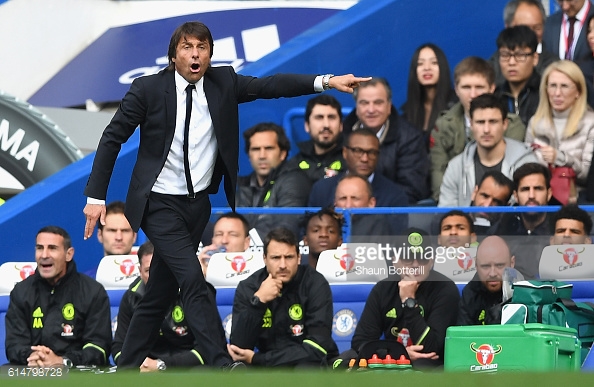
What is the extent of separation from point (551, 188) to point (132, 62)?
5.27 meters

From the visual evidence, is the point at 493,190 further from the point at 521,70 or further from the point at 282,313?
the point at 282,313

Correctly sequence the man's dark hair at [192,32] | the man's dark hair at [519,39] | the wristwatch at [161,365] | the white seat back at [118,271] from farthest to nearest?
the man's dark hair at [519,39]
the white seat back at [118,271]
the wristwatch at [161,365]
the man's dark hair at [192,32]

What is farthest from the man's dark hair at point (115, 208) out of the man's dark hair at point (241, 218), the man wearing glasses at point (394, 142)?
the man wearing glasses at point (394, 142)

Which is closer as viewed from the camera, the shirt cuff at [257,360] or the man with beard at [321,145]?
the shirt cuff at [257,360]

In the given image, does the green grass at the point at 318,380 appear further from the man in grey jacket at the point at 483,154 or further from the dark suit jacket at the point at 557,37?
the dark suit jacket at the point at 557,37

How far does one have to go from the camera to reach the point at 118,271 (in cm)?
938

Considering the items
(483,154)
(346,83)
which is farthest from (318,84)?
(483,154)

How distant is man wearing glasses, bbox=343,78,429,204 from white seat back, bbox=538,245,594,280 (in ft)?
4.33

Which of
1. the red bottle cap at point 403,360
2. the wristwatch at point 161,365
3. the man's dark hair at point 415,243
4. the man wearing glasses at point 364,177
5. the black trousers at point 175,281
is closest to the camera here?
the black trousers at point 175,281

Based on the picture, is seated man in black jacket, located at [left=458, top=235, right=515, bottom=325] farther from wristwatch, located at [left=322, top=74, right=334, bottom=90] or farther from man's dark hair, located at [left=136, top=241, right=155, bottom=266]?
wristwatch, located at [left=322, top=74, right=334, bottom=90]

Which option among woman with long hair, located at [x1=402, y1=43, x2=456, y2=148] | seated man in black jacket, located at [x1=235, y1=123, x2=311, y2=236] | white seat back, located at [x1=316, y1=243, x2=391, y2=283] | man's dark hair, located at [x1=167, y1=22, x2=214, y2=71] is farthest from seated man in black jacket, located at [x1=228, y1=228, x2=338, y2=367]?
man's dark hair, located at [x1=167, y1=22, x2=214, y2=71]

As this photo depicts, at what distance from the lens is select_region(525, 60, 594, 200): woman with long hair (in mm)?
9516

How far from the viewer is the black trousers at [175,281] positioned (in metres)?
6.55

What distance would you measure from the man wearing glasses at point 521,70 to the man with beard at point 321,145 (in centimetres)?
114
